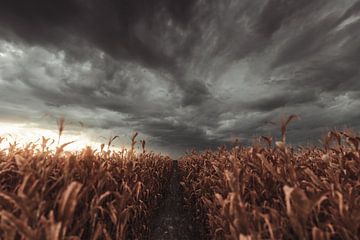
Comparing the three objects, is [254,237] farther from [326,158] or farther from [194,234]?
[194,234]

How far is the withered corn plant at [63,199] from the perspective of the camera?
2.15 meters

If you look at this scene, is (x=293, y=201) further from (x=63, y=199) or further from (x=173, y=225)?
(x=173, y=225)

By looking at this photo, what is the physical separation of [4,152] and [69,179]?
254cm

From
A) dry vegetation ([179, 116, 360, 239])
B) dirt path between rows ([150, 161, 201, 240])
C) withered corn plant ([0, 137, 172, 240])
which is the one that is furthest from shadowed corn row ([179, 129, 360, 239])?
dirt path between rows ([150, 161, 201, 240])

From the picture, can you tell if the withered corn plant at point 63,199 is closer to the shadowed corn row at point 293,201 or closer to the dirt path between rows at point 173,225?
the dirt path between rows at point 173,225

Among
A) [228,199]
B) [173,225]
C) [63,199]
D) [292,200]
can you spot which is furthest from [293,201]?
[173,225]

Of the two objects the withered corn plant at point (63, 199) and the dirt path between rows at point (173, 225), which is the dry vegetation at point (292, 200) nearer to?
the withered corn plant at point (63, 199)

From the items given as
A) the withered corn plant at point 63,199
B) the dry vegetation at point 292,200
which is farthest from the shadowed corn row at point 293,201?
the withered corn plant at point 63,199

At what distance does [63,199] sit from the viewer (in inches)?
86.6

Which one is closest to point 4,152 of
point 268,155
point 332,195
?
point 268,155

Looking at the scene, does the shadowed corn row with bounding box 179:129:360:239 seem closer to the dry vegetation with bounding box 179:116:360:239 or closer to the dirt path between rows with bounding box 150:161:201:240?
the dry vegetation with bounding box 179:116:360:239

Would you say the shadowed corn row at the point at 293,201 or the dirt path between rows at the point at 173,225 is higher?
the shadowed corn row at the point at 293,201

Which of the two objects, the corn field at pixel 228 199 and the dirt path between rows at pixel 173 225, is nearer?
the corn field at pixel 228 199

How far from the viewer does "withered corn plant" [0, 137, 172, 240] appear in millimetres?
2152
